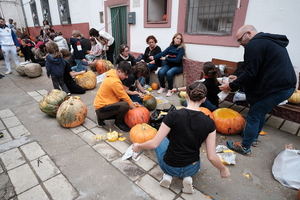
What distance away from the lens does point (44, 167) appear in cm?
237

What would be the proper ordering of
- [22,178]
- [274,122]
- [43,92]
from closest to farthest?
[22,178]
[274,122]
[43,92]

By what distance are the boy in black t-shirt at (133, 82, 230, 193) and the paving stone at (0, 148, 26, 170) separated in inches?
71.1

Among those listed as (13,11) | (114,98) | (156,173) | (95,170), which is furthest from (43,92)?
(13,11)

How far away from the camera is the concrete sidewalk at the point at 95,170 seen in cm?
204

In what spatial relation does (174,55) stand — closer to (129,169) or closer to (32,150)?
(129,169)

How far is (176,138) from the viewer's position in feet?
5.72

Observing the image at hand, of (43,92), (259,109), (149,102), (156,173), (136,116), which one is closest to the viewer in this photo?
(156,173)

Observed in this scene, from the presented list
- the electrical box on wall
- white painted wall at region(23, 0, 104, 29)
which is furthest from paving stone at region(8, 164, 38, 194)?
white painted wall at region(23, 0, 104, 29)

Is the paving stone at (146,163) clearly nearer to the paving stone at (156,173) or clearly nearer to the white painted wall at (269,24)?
the paving stone at (156,173)

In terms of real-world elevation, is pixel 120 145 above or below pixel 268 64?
below

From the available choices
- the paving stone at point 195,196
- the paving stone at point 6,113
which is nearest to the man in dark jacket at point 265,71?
the paving stone at point 195,196

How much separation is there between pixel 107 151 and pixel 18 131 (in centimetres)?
182

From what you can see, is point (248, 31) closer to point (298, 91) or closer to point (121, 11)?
point (298, 91)

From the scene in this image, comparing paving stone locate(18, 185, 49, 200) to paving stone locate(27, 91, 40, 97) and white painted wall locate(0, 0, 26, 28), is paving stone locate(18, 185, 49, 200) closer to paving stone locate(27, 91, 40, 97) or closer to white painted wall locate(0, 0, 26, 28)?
paving stone locate(27, 91, 40, 97)
